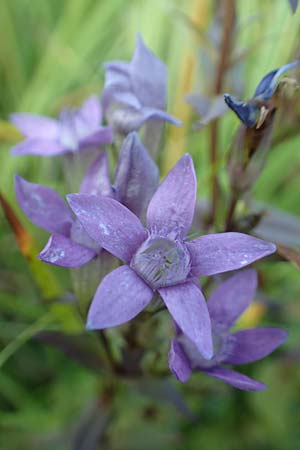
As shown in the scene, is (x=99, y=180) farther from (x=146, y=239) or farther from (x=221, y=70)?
(x=221, y=70)

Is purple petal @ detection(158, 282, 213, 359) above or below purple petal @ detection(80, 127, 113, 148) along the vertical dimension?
below

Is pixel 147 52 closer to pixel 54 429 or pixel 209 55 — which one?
pixel 209 55

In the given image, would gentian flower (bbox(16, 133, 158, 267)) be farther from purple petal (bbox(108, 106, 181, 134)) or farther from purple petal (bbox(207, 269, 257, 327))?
purple petal (bbox(207, 269, 257, 327))

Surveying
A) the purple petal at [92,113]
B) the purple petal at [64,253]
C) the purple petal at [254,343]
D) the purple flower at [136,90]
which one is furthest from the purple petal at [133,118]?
the purple petal at [254,343]

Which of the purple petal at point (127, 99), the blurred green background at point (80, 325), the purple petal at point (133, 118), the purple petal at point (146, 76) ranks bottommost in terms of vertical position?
the blurred green background at point (80, 325)

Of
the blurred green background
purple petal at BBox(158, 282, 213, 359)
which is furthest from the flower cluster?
the blurred green background

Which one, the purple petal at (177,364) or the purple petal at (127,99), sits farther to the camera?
the purple petal at (127,99)

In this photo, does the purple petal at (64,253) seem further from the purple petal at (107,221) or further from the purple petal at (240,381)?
the purple petal at (240,381)

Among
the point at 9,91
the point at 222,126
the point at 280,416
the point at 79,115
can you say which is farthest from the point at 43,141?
the point at 9,91
